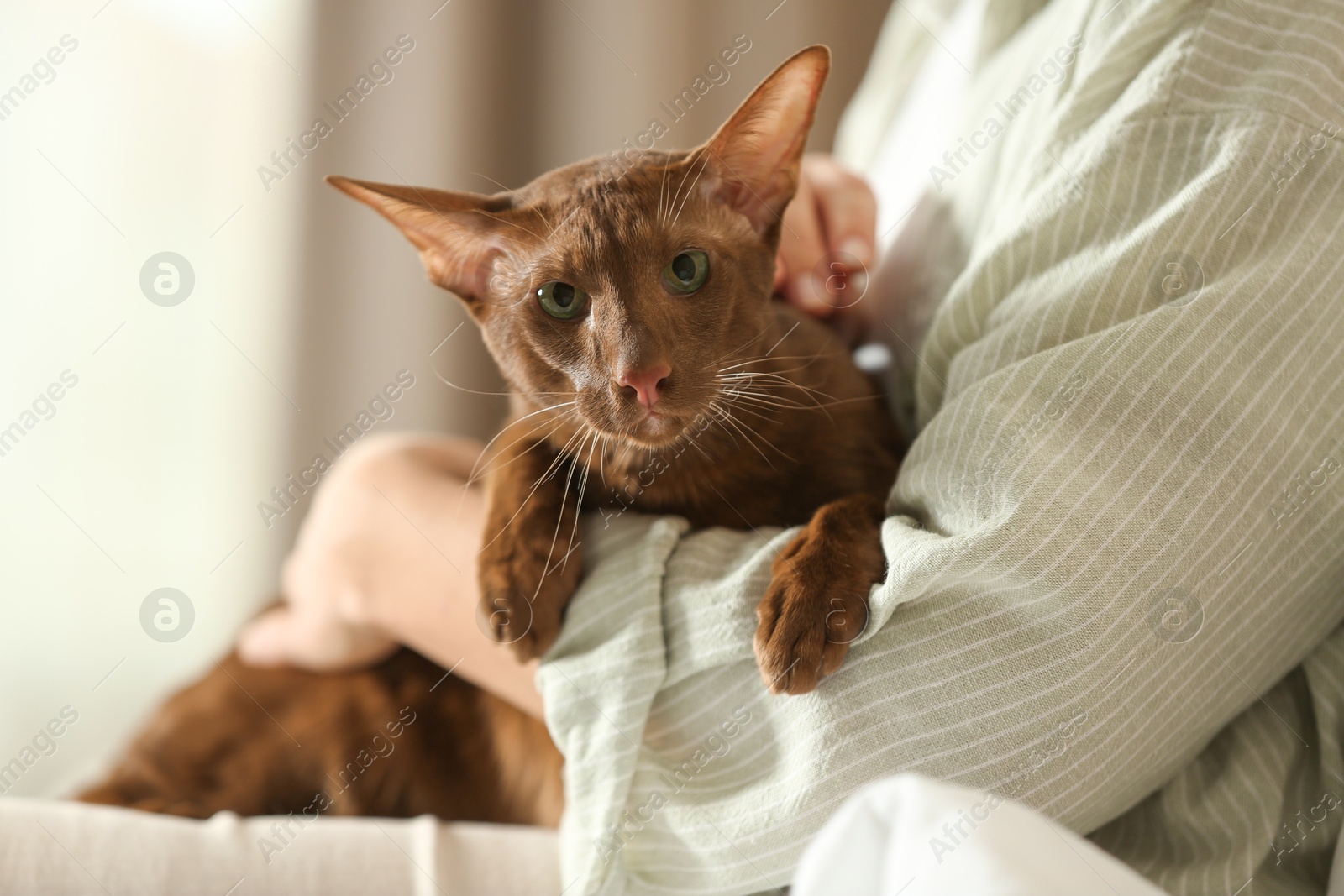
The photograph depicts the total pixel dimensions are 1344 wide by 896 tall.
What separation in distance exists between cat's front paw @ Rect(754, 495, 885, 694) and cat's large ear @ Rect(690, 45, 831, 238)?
1.05 feet

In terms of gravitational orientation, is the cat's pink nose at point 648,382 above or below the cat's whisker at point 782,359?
above

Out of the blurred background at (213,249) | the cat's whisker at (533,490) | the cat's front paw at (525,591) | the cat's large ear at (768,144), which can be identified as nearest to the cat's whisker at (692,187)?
the cat's large ear at (768,144)

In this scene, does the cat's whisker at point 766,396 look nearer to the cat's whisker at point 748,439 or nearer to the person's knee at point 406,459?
the cat's whisker at point 748,439

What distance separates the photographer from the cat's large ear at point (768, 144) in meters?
0.70

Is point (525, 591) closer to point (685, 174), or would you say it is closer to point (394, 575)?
point (394, 575)

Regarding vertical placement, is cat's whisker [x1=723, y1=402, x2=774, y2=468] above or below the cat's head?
below

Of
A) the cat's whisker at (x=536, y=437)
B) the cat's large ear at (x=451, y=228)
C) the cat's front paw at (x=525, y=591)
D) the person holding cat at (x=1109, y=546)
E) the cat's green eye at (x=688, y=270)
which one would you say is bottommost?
the person holding cat at (x=1109, y=546)

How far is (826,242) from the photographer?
110 cm

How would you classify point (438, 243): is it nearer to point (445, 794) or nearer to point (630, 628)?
point (630, 628)

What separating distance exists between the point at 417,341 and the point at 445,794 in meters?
0.82

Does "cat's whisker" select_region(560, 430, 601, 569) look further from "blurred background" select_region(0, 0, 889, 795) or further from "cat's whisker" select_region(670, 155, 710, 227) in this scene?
"blurred background" select_region(0, 0, 889, 795)

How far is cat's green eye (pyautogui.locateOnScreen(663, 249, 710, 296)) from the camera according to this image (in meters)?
0.74

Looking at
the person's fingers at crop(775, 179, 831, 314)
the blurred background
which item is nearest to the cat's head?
the person's fingers at crop(775, 179, 831, 314)

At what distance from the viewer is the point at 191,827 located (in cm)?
87
